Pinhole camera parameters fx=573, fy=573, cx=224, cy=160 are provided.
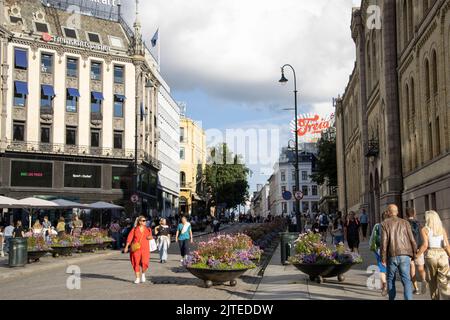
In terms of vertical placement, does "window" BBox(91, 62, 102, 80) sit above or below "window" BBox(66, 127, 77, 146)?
above

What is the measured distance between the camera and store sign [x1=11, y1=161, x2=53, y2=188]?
46.8m

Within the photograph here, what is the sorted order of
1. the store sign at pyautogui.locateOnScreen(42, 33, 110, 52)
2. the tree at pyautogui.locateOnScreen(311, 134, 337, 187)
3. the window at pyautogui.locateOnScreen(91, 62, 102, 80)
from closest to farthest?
1. the store sign at pyautogui.locateOnScreen(42, 33, 110, 52)
2. the window at pyautogui.locateOnScreen(91, 62, 102, 80)
3. the tree at pyautogui.locateOnScreen(311, 134, 337, 187)

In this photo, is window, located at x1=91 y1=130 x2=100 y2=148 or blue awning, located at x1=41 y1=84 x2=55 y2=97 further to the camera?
window, located at x1=91 y1=130 x2=100 y2=148

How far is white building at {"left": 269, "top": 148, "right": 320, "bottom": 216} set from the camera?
127562 millimetres

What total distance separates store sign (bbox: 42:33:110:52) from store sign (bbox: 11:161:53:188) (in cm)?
1083

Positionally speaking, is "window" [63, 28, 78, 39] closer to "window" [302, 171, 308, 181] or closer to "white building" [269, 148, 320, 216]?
"white building" [269, 148, 320, 216]

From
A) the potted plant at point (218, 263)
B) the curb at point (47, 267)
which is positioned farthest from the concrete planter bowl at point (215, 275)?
the curb at point (47, 267)

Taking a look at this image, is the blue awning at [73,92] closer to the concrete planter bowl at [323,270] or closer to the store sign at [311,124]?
the concrete planter bowl at [323,270]

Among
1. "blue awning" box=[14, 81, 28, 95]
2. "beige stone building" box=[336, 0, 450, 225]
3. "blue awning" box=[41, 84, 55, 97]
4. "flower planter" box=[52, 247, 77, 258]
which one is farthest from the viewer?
"blue awning" box=[41, 84, 55, 97]

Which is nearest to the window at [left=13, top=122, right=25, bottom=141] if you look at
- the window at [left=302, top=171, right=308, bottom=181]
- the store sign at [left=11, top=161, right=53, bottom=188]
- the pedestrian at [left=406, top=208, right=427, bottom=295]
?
the store sign at [left=11, top=161, right=53, bottom=188]

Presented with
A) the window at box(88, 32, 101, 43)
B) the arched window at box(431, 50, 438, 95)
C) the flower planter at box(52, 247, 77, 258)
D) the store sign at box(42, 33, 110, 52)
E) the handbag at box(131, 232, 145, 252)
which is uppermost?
the window at box(88, 32, 101, 43)

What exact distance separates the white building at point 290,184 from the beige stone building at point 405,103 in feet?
272

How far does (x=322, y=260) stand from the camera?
12.7 meters

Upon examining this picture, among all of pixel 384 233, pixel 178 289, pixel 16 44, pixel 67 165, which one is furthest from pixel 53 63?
pixel 384 233
